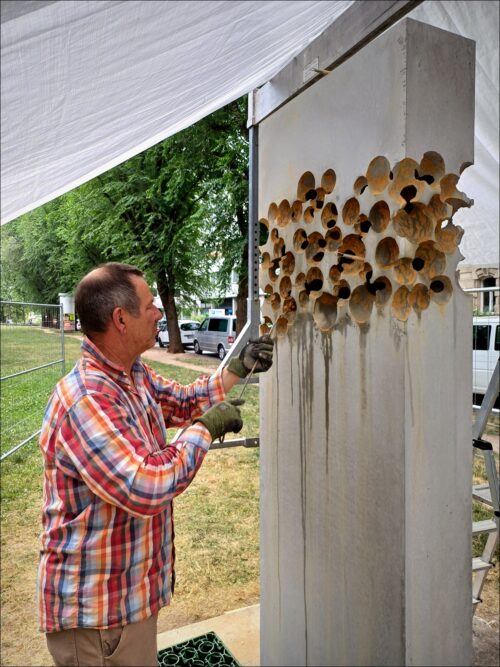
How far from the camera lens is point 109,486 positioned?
51.0 inches

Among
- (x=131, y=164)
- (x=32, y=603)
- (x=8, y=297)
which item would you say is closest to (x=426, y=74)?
(x=8, y=297)

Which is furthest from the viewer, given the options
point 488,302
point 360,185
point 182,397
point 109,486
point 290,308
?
point 488,302

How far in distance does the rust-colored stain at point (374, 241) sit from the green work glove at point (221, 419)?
1.73ft

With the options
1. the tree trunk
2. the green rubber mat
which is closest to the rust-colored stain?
the green rubber mat

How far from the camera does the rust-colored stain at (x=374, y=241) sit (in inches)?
61.6

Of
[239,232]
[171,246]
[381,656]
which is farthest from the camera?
[239,232]

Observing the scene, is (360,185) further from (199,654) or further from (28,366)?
(28,366)

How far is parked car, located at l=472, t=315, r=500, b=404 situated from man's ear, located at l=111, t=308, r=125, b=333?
4.77 m

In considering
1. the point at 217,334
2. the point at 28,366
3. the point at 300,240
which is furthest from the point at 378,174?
the point at 217,334

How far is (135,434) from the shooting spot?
1389mm

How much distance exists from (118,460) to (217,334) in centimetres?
875

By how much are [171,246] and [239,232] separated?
1.20 metres

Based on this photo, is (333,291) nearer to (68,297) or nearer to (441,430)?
(441,430)

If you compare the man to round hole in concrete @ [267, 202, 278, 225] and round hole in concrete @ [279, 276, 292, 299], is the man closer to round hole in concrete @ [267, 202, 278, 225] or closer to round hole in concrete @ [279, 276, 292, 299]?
round hole in concrete @ [279, 276, 292, 299]
